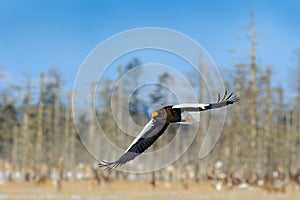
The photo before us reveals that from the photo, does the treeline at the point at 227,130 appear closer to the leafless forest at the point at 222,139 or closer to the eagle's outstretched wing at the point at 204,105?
the leafless forest at the point at 222,139

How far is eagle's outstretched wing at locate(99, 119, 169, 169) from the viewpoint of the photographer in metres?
3.57

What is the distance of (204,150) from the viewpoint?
383 centimetres

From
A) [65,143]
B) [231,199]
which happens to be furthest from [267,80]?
[65,143]

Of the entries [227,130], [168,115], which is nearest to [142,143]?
[168,115]

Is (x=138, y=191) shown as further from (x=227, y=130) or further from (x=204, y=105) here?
(x=204, y=105)

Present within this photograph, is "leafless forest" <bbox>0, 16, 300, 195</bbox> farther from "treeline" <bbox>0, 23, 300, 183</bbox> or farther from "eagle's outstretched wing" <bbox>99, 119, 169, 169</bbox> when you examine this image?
"eagle's outstretched wing" <bbox>99, 119, 169, 169</bbox>

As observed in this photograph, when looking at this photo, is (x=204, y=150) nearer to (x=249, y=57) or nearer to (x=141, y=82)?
(x=141, y=82)

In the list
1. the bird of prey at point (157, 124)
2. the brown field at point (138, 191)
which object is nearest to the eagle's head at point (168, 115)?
the bird of prey at point (157, 124)

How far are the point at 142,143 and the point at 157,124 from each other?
183 millimetres

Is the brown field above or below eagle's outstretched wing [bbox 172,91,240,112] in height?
below

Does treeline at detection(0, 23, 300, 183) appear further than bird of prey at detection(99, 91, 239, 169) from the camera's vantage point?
Yes

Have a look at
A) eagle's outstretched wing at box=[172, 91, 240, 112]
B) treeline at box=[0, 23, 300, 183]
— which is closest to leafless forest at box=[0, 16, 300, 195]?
treeline at box=[0, 23, 300, 183]

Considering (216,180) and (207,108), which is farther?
(216,180)

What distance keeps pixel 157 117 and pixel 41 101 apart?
41.6 meters
